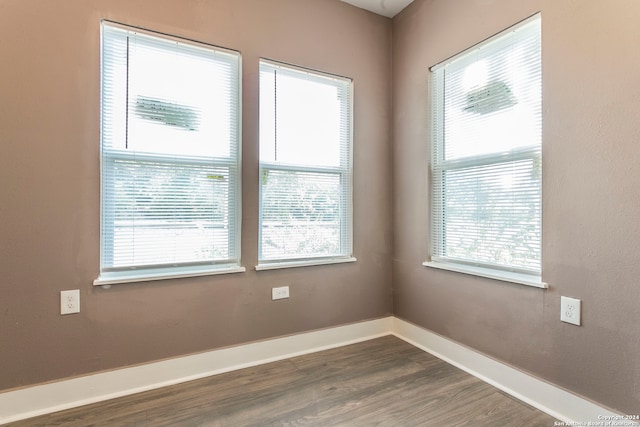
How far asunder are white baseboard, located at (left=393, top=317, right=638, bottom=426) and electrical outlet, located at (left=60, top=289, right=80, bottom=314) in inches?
96.1

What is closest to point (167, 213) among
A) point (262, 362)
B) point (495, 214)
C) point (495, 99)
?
point (262, 362)

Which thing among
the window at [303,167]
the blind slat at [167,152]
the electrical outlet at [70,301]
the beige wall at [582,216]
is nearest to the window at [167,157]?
the blind slat at [167,152]

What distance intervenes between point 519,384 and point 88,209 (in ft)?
9.26

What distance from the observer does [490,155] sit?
214 centimetres

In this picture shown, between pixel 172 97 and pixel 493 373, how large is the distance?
9.23 ft

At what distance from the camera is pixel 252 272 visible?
7.67 ft

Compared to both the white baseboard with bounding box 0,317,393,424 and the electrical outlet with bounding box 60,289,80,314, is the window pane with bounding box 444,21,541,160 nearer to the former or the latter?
the white baseboard with bounding box 0,317,393,424

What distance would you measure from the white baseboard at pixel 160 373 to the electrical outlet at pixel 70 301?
1.32 ft

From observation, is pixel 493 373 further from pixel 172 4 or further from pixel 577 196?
pixel 172 4

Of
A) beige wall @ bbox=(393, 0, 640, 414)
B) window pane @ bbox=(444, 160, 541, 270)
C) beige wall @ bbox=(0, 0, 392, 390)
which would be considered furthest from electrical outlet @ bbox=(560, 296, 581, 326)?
beige wall @ bbox=(0, 0, 392, 390)

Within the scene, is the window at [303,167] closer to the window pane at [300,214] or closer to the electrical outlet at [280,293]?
the window pane at [300,214]

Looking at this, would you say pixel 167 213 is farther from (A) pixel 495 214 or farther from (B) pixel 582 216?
(B) pixel 582 216

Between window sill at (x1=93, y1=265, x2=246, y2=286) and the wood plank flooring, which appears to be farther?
window sill at (x1=93, y1=265, x2=246, y2=286)

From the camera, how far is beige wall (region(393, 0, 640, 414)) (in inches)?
59.2
